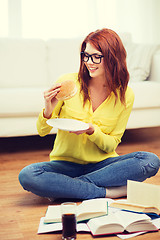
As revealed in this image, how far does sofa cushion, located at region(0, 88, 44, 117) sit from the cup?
1707mm

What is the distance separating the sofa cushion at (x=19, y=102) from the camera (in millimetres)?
3012

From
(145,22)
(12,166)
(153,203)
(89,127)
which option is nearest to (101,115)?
(89,127)

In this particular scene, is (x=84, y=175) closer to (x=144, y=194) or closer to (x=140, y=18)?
(x=144, y=194)

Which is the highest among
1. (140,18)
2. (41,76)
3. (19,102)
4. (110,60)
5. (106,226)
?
(140,18)

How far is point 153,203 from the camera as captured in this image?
5.50 feet

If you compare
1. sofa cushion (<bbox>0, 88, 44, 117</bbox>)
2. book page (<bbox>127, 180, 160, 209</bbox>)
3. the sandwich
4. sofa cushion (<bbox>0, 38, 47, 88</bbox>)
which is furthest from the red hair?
sofa cushion (<bbox>0, 38, 47, 88</bbox>)

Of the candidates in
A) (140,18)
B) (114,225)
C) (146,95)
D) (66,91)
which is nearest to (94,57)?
(66,91)

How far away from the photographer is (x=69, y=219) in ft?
4.56

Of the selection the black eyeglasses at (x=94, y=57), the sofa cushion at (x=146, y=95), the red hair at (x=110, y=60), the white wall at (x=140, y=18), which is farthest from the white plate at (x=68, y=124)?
the white wall at (x=140, y=18)

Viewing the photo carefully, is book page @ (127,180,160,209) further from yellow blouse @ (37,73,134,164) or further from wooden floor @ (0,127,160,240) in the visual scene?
yellow blouse @ (37,73,134,164)

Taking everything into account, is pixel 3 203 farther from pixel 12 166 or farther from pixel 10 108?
pixel 10 108

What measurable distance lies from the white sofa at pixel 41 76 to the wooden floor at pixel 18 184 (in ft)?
0.66

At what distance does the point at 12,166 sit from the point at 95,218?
128 centimetres

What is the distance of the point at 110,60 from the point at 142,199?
2.22 ft
